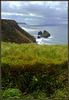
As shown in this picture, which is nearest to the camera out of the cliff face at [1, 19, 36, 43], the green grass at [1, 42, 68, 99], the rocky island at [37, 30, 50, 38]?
the rocky island at [37, 30, 50, 38]

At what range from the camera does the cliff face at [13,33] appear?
3865 millimetres

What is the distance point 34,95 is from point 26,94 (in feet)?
1.05

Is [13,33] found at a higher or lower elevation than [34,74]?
higher

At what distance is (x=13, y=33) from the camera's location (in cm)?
417

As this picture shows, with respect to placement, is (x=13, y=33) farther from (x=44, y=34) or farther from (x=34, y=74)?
(x=34, y=74)

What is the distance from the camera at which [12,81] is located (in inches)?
180

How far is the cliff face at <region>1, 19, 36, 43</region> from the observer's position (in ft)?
12.7

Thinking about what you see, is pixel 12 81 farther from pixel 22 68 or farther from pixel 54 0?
pixel 54 0

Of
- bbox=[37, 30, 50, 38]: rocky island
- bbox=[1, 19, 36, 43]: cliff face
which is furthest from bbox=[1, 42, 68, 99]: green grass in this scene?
bbox=[37, 30, 50, 38]: rocky island

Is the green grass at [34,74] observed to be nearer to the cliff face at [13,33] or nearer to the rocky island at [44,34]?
the cliff face at [13,33]

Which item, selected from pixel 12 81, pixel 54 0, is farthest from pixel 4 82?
pixel 54 0

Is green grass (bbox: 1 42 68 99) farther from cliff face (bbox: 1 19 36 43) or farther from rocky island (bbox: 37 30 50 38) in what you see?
rocky island (bbox: 37 30 50 38)

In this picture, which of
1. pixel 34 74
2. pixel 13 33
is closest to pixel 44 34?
pixel 13 33

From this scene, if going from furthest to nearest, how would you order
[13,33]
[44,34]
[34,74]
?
1. [34,74]
2. [13,33]
3. [44,34]
